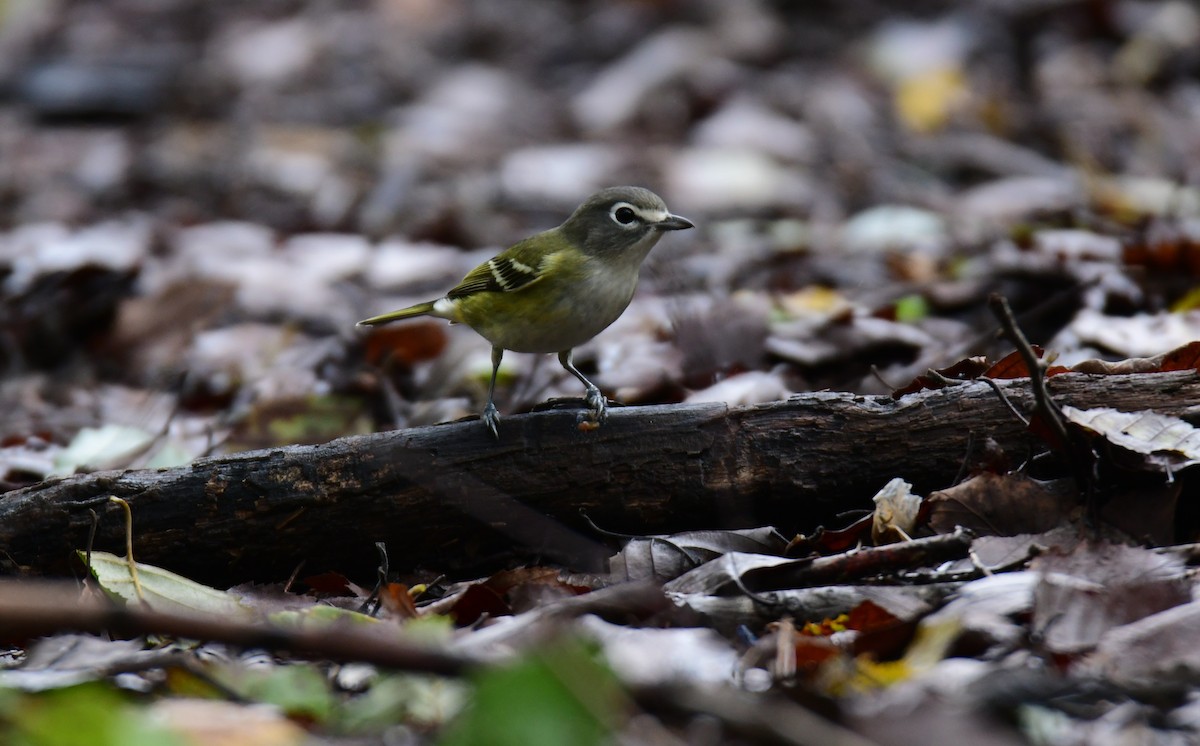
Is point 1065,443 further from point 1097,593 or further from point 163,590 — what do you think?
point 163,590

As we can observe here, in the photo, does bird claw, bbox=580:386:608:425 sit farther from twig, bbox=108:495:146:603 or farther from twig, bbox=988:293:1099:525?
twig, bbox=108:495:146:603

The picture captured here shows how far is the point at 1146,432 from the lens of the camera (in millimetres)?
3631

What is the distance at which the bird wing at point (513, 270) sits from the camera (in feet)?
17.7

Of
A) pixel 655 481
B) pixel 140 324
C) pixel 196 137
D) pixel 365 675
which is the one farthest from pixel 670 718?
pixel 196 137

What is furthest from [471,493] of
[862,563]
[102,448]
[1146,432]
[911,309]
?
[911,309]

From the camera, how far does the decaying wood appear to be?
400cm

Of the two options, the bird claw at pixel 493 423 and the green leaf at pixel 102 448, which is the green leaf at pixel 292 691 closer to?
the bird claw at pixel 493 423

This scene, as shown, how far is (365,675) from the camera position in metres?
3.24

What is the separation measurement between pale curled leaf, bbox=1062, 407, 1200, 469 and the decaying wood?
42cm

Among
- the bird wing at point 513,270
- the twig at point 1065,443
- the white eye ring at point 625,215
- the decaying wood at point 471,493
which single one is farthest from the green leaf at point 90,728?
the white eye ring at point 625,215

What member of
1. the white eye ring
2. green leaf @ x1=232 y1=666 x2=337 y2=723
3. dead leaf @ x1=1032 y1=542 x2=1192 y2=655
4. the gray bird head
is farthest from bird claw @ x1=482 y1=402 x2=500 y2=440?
dead leaf @ x1=1032 y1=542 x2=1192 y2=655

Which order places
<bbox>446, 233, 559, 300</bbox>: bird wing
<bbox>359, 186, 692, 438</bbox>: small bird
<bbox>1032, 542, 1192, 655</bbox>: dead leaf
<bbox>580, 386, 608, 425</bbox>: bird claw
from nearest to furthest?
1. <bbox>1032, 542, 1192, 655</bbox>: dead leaf
2. <bbox>580, 386, 608, 425</bbox>: bird claw
3. <bbox>359, 186, 692, 438</bbox>: small bird
4. <bbox>446, 233, 559, 300</bbox>: bird wing

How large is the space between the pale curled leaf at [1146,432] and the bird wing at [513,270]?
2.46m

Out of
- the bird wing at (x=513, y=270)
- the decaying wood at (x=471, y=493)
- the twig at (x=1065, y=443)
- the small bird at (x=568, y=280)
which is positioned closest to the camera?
the twig at (x=1065, y=443)
